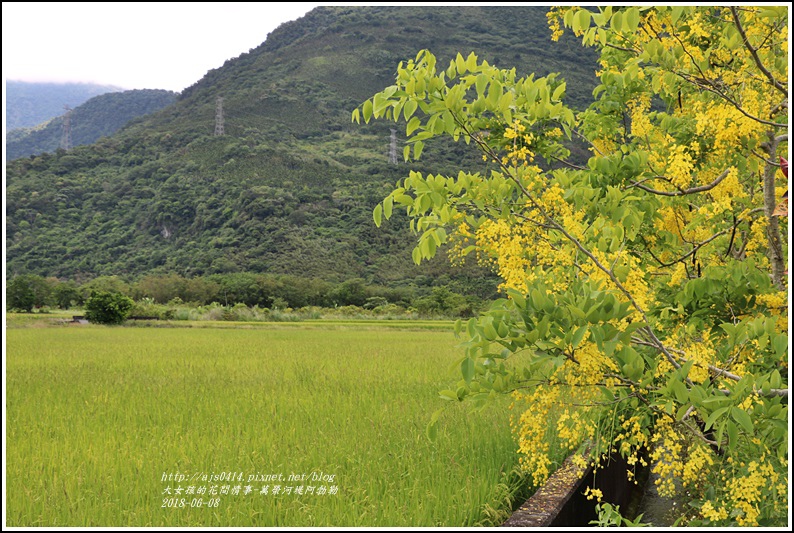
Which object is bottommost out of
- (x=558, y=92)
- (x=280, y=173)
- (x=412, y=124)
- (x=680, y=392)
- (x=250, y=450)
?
(x=250, y=450)

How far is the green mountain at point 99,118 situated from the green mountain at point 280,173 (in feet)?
46.0

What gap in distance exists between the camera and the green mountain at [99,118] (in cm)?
5756

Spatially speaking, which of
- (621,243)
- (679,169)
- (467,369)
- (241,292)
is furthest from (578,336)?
(241,292)

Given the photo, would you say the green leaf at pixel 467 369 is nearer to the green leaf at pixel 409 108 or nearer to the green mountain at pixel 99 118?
the green leaf at pixel 409 108

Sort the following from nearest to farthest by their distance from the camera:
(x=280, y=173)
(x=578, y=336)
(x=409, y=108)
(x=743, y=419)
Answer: (x=743, y=419) → (x=578, y=336) → (x=409, y=108) → (x=280, y=173)

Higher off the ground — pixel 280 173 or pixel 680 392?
pixel 280 173

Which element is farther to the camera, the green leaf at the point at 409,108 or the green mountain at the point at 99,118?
the green mountain at the point at 99,118

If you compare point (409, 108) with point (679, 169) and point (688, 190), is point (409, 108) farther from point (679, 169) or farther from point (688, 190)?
point (688, 190)

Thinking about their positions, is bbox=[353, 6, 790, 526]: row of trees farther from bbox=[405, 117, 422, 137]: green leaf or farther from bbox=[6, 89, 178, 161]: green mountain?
bbox=[6, 89, 178, 161]: green mountain

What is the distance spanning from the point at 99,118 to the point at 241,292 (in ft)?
199

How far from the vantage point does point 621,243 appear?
247cm

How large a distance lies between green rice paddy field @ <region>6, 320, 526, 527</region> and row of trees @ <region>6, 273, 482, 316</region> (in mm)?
7091

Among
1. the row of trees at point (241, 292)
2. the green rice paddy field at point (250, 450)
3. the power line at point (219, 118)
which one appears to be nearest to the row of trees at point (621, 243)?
the green rice paddy field at point (250, 450)

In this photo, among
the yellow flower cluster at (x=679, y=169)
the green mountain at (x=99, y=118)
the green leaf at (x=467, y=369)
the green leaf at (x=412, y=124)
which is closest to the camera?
the green leaf at (x=467, y=369)
